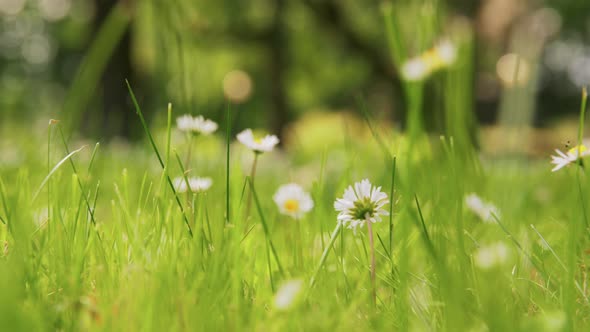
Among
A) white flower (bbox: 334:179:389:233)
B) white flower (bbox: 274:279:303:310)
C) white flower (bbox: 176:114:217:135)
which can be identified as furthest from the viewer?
white flower (bbox: 176:114:217:135)

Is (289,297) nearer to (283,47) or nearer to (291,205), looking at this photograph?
(291,205)

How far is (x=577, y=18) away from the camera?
597 inches

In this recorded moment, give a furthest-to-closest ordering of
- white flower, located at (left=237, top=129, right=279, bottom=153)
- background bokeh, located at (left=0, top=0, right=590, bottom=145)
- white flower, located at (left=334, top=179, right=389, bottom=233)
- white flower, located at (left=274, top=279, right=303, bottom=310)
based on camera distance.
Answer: background bokeh, located at (left=0, top=0, right=590, bottom=145) → white flower, located at (left=237, top=129, right=279, bottom=153) → white flower, located at (left=334, top=179, right=389, bottom=233) → white flower, located at (left=274, top=279, right=303, bottom=310)

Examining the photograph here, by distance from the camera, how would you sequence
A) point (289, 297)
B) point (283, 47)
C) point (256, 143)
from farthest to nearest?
point (283, 47) < point (256, 143) < point (289, 297)

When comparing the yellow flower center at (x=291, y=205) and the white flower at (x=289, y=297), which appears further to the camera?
the yellow flower center at (x=291, y=205)

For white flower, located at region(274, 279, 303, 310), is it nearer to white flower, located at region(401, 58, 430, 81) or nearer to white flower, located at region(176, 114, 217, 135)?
white flower, located at region(401, 58, 430, 81)

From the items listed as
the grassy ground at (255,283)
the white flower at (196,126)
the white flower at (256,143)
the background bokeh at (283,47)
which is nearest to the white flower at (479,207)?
the grassy ground at (255,283)

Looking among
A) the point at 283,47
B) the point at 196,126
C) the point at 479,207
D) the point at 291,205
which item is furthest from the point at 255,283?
the point at 283,47

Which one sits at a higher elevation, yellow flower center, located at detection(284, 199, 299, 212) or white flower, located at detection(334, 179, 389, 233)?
white flower, located at detection(334, 179, 389, 233)

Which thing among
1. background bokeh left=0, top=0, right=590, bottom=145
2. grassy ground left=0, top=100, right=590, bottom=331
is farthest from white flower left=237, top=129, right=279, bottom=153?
background bokeh left=0, top=0, right=590, bottom=145

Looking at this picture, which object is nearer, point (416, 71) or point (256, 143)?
point (416, 71)

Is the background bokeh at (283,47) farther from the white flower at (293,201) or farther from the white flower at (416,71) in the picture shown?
the white flower at (416,71)

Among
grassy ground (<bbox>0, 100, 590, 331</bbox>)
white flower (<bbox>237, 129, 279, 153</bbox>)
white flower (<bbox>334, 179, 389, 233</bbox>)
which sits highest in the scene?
white flower (<bbox>237, 129, 279, 153</bbox>)

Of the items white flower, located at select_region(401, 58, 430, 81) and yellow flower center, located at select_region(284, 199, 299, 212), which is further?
yellow flower center, located at select_region(284, 199, 299, 212)
